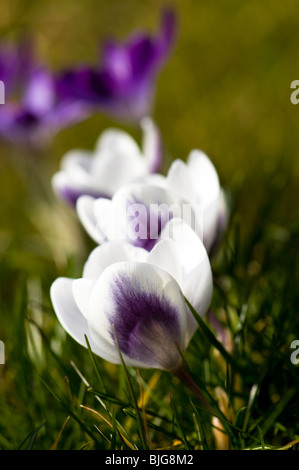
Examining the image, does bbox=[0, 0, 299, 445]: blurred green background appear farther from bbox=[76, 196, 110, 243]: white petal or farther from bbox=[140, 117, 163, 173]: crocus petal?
bbox=[76, 196, 110, 243]: white petal

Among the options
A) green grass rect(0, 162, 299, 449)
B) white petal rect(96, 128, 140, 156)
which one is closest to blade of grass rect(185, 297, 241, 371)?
green grass rect(0, 162, 299, 449)

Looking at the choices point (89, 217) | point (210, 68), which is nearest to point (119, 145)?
point (89, 217)

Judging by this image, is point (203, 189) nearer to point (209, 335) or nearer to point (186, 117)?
point (209, 335)

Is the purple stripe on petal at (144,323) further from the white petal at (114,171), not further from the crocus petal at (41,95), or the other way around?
the crocus petal at (41,95)

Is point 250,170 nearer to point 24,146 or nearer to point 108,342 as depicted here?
point 24,146

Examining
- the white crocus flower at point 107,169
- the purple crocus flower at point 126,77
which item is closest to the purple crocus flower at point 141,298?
the white crocus flower at point 107,169

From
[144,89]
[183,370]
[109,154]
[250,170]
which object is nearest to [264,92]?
[250,170]

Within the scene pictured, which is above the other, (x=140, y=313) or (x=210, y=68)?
(x=210, y=68)
